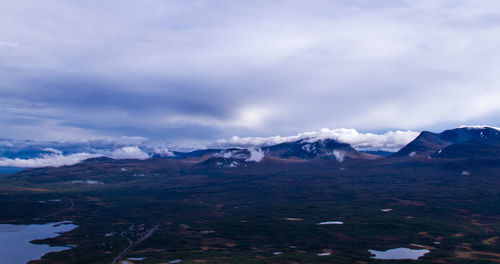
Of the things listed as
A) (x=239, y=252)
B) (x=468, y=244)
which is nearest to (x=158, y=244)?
(x=239, y=252)

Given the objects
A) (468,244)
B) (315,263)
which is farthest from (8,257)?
(468,244)

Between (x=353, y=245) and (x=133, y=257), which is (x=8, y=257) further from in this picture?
(x=353, y=245)

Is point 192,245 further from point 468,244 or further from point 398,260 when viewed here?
point 468,244

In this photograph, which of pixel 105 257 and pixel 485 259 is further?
pixel 105 257

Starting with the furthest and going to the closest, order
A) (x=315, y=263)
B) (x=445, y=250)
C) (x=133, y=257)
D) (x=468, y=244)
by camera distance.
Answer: (x=468, y=244), (x=445, y=250), (x=133, y=257), (x=315, y=263)

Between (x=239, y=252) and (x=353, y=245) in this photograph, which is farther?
(x=353, y=245)

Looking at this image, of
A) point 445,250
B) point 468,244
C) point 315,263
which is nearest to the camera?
point 315,263
